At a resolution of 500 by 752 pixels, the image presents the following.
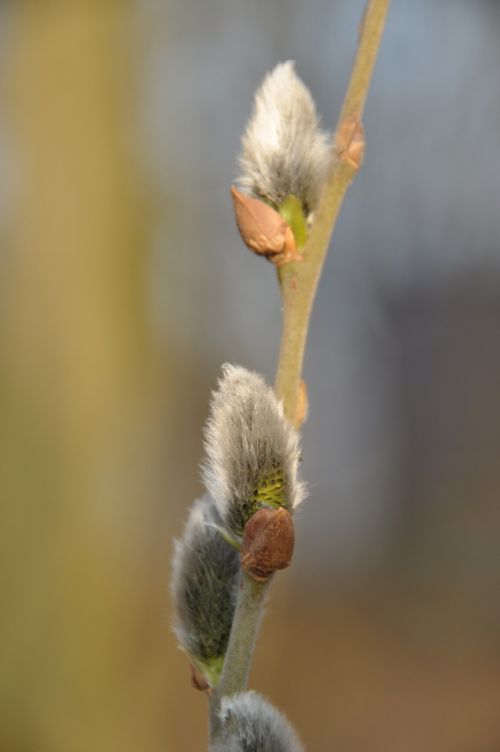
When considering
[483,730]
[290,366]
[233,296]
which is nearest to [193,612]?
[290,366]

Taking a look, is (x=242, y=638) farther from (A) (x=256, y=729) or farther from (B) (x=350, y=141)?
(B) (x=350, y=141)

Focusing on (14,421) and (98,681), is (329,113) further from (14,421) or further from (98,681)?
(98,681)

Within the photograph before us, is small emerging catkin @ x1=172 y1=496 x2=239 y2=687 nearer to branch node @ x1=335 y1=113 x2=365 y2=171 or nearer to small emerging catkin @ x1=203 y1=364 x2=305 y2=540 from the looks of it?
small emerging catkin @ x1=203 y1=364 x2=305 y2=540

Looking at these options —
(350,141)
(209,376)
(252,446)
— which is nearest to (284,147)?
(350,141)

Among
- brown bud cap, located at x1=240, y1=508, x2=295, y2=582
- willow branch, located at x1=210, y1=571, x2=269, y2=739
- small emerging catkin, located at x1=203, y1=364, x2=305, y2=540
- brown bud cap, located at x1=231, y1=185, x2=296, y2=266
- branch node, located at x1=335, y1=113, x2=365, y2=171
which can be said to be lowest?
willow branch, located at x1=210, y1=571, x2=269, y2=739

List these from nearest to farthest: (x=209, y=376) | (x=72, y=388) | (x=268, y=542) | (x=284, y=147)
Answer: (x=268, y=542) → (x=284, y=147) → (x=72, y=388) → (x=209, y=376)

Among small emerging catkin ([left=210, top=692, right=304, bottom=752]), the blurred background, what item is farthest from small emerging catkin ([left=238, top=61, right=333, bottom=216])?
the blurred background
